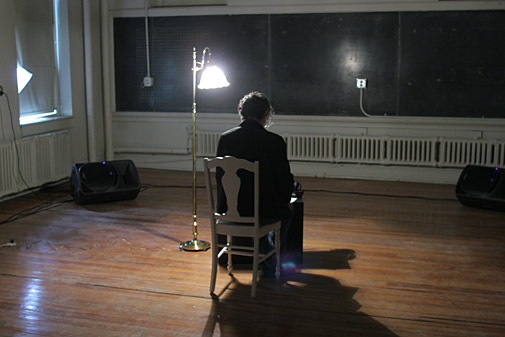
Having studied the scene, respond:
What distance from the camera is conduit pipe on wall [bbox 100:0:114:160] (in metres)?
8.34

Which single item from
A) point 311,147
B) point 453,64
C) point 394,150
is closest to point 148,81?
point 311,147

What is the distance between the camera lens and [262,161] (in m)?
4.10

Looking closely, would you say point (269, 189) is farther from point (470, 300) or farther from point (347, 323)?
point (470, 300)

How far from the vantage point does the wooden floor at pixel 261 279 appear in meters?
3.68

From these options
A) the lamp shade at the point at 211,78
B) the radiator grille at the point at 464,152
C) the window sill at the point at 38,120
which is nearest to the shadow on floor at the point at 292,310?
the lamp shade at the point at 211,78

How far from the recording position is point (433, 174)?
7762mm

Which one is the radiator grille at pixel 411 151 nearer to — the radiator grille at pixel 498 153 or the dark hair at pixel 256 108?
the radiator grille at pixel 498 153

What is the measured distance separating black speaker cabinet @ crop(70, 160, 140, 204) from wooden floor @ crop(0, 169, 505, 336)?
117 millimetres

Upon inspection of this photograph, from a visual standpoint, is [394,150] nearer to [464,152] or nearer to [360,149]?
[360,149]

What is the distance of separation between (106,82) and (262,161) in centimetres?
499

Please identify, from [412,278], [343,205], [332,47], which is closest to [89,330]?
[412,278]

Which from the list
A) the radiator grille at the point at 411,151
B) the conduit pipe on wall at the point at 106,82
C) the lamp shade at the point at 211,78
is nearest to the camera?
the lamp shade at the point at 211,78

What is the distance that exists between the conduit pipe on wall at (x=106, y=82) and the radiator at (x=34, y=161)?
0.88 meters

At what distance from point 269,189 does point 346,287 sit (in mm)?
895
